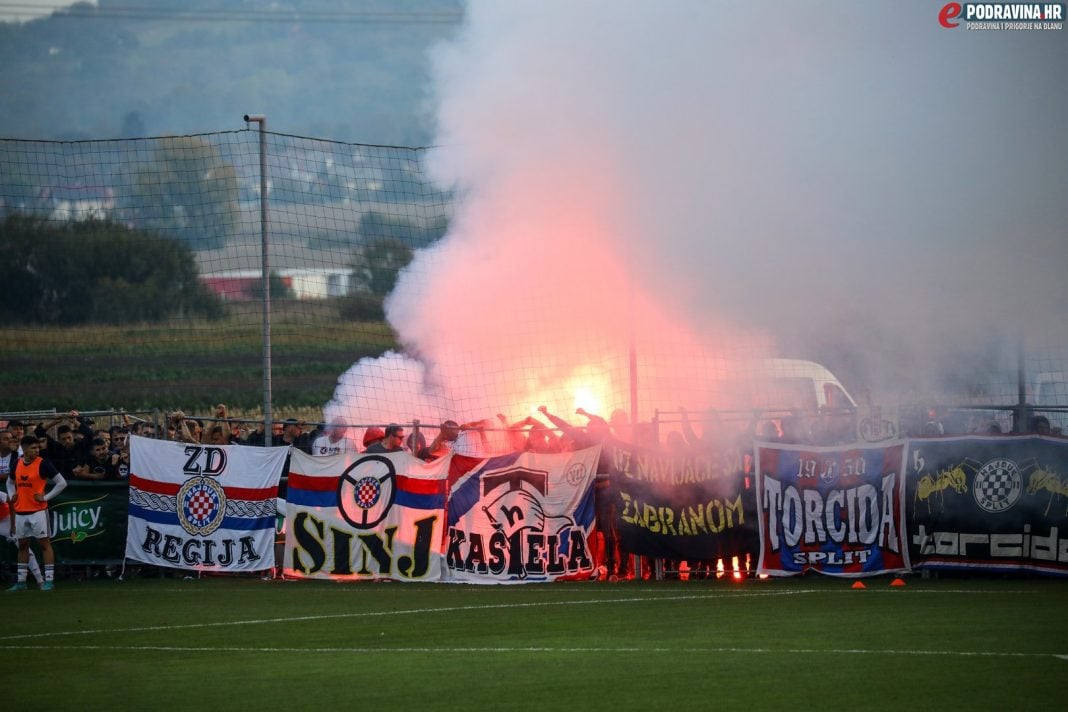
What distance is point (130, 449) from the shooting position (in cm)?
1856

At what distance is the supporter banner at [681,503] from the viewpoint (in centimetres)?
1650

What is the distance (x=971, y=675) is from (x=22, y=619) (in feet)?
28.5

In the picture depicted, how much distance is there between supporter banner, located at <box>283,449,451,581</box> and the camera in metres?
17.3

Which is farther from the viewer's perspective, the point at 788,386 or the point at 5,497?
the point at 788,386

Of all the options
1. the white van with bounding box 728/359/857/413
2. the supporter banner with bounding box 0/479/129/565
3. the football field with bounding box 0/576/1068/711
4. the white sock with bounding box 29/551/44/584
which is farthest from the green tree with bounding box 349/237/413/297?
the football field with bounding box 0/576/1068/711

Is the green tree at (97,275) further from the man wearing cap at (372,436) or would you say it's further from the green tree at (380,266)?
the man wearing cap at (372,436)

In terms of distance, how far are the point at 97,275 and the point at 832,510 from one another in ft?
120

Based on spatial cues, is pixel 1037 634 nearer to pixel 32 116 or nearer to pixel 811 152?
pixel 811 152

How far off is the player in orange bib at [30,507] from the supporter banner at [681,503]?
6575 millimetres

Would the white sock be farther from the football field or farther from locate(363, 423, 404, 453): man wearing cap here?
locate(363, 423, 404, 453): man wearing cap

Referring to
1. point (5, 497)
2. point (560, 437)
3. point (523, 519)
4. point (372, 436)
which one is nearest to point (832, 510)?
point (523, 519)

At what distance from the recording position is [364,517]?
17531 millimetres

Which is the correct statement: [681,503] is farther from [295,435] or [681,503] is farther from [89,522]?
[89,522]

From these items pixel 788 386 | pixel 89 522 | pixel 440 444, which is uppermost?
pixel 788 386
